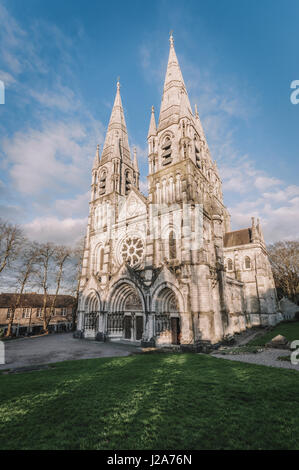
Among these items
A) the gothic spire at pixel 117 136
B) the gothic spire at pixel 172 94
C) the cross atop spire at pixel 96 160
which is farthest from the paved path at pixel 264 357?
the cross atop spire at pixel 96 160

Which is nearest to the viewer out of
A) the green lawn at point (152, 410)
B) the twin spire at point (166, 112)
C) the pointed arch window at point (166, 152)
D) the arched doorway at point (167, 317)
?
the green lawn at point (152, 410)

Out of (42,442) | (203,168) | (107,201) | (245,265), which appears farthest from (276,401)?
(245,265)

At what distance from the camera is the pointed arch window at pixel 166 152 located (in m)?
25.8

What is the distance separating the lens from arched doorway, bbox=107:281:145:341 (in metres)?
22.9

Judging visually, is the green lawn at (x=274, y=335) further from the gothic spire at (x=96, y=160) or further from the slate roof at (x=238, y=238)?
the gothic spire at (x=96, y=160)

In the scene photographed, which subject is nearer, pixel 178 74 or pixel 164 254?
pixel 164 254

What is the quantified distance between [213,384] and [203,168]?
78.9ft

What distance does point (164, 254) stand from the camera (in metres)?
21.9

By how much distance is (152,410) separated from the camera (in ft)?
20.1

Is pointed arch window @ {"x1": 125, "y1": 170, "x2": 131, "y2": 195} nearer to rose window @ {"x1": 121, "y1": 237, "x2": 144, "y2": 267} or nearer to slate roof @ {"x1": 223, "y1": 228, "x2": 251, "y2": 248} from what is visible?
rose window @ {"x1": 121, "y1": 237, "x2": 144, "y2": 267}

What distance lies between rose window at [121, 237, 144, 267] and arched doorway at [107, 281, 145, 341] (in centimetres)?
318

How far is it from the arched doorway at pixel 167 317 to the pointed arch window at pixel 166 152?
48.3ft

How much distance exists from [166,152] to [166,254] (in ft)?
41.3
